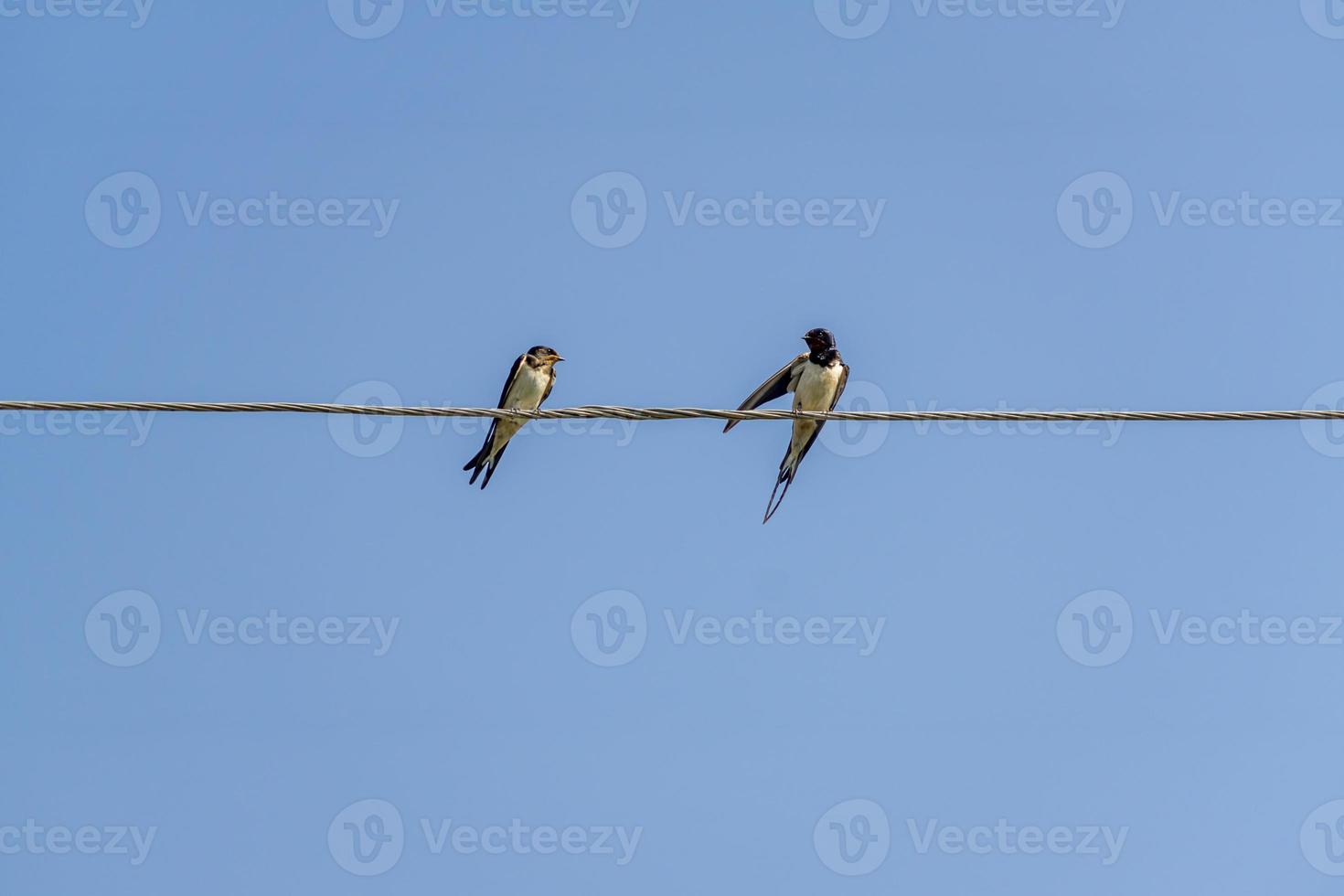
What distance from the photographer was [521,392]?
383 inches

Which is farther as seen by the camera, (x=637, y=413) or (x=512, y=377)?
(x=512, y=377)

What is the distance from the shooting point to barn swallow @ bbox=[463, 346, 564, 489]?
382 inches

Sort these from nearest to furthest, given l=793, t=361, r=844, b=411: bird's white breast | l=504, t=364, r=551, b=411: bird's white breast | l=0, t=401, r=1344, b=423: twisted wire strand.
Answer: l=0, t=401, r=1344, b=423: twisted wire strand < l=793, t=361, r=844, b=411: bird's white breast < l=504, t=364, r=551, b=411: bird's white breast

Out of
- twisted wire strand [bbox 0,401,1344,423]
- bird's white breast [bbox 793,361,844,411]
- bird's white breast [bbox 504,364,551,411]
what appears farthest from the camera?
bird's white breast [bbox 504,364,551,411]

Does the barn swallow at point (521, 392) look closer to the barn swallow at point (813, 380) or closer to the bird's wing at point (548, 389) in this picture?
the bird's wing at point (548, 389)

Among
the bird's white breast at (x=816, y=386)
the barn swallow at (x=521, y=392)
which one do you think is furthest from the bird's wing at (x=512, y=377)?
the bird's white breast at (x=816, y=386)

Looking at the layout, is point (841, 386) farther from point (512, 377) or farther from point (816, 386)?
point (512, 377)

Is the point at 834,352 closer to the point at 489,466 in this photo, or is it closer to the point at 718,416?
the point at 489,466

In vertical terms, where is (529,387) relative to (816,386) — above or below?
above

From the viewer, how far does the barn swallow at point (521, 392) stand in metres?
9.70

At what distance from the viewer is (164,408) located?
5.59 metres

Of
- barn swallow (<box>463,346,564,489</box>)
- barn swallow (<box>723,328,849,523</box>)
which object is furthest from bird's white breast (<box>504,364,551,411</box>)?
barn swallow (<box>723,328,849,523</box>)

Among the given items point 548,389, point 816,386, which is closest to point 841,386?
point 816,386

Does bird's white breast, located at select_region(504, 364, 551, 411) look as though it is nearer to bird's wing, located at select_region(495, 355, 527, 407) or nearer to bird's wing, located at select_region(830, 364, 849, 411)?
bird's wing, located at select_region(495, 355, 527, 407)
